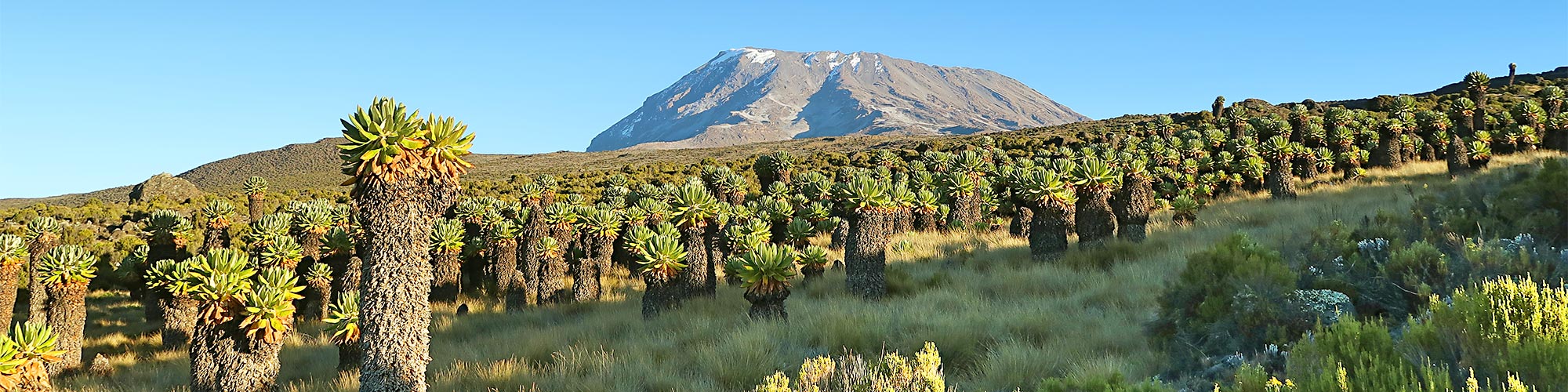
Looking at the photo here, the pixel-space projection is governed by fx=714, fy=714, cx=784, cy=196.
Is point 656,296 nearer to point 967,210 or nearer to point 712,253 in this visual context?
point 712,253

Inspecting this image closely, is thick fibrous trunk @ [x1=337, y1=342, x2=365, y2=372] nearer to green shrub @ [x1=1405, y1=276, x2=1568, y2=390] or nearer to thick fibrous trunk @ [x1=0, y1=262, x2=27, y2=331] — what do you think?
thick fibrous trunk @ [x1=0, y1=262, x2=27, y2=331]

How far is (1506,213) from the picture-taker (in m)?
9.30

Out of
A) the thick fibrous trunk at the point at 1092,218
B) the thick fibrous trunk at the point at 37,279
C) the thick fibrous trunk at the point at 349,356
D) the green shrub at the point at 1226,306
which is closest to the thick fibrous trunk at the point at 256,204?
the thick fibrous trunk at the point at 37,279

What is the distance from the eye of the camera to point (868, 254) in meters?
12.5

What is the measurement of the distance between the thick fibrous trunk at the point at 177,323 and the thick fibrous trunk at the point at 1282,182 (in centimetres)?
2640

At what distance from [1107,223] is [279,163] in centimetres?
8220

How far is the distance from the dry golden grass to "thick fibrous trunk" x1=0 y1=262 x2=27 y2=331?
5.50 feet

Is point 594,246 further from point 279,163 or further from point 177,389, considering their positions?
point 279,163

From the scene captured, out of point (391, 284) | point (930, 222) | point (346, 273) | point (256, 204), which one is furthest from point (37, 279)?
point (930, 222)

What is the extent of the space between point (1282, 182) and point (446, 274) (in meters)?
22.9

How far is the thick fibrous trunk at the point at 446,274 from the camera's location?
17562 mm

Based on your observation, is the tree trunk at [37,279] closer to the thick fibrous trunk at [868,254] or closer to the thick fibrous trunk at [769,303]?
the thick fibrous trunk at [769,303]

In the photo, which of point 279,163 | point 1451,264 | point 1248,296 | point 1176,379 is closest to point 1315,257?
point 1451,264

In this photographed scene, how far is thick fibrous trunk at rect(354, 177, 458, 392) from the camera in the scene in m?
6.94
